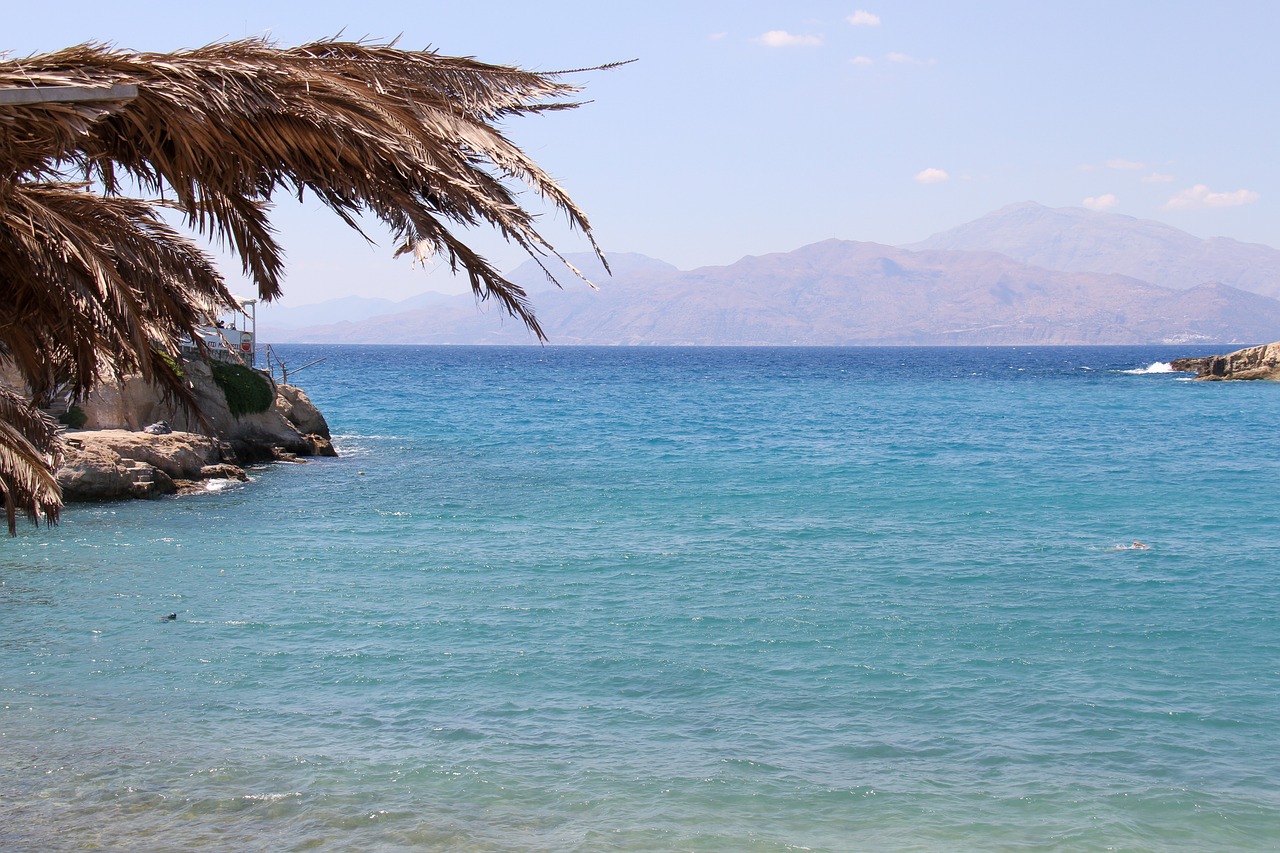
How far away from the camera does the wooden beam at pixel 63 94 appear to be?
13.6ft

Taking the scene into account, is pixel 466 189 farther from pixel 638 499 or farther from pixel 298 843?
pixel 638 499

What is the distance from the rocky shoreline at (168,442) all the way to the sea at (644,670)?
48.1 inches

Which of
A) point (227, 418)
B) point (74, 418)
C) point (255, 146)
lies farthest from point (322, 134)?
point (227, 418)

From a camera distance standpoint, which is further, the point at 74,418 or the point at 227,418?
the point at 227,418

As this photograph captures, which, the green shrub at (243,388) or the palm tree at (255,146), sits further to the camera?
the green shrub at (243,388)

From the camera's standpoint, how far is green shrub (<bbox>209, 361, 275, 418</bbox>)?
30484mm

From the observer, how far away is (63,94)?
418cm

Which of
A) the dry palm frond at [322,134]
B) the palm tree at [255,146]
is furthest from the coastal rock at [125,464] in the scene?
the dry palm frond at [322,134]

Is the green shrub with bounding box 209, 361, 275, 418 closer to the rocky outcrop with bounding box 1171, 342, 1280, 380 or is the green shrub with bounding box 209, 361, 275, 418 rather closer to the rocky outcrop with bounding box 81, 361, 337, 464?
the rocky outcrop with bounding box 81, 361, 337, 464

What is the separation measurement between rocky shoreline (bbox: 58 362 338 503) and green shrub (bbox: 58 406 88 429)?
14 cm

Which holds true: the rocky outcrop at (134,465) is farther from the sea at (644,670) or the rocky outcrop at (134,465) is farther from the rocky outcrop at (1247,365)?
the rocky outcrop at (1247,365)

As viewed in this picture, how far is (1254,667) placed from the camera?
468 inches

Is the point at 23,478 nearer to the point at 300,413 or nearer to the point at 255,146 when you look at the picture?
the point at 255,146

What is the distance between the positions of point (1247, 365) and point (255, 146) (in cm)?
9059
